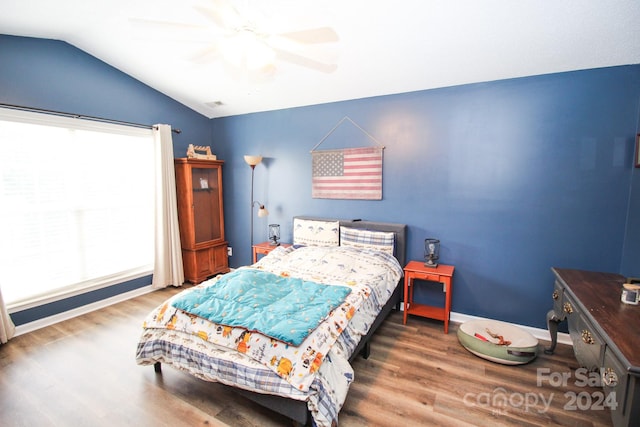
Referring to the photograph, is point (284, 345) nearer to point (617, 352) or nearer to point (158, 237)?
point (617, 352)

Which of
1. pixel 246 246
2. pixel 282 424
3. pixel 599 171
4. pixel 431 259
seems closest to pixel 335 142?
pixel 431 259

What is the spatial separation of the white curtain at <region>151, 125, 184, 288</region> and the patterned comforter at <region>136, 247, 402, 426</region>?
196 cm

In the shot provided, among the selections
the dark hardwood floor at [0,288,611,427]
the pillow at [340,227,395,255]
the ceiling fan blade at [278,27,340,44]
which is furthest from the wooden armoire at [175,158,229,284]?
the ceiling fan blade at [278,27,340,44]

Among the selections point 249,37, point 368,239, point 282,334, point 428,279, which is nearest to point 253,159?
point 368,239

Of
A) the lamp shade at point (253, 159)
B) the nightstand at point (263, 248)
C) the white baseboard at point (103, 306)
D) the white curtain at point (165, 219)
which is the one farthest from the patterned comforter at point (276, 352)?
the lamp shade at point (253, 159)

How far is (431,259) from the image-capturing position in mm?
3076

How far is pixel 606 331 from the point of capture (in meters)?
1.43

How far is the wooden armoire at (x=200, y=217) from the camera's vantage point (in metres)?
4.07

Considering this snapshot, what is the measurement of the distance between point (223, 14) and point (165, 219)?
3002 millimetres

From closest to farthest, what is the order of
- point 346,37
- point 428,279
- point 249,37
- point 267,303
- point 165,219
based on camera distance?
point 249,37 → point 267,303 → point 346,37 → point 428,279 → point 165,219

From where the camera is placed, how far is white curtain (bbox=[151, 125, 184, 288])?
12.5 ft

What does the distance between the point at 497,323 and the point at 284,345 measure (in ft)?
7.16

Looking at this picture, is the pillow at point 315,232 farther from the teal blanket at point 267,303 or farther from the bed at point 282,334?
the teal blanket at point 267,303

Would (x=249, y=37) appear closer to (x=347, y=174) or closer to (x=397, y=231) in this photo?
(x=347, y=174)
